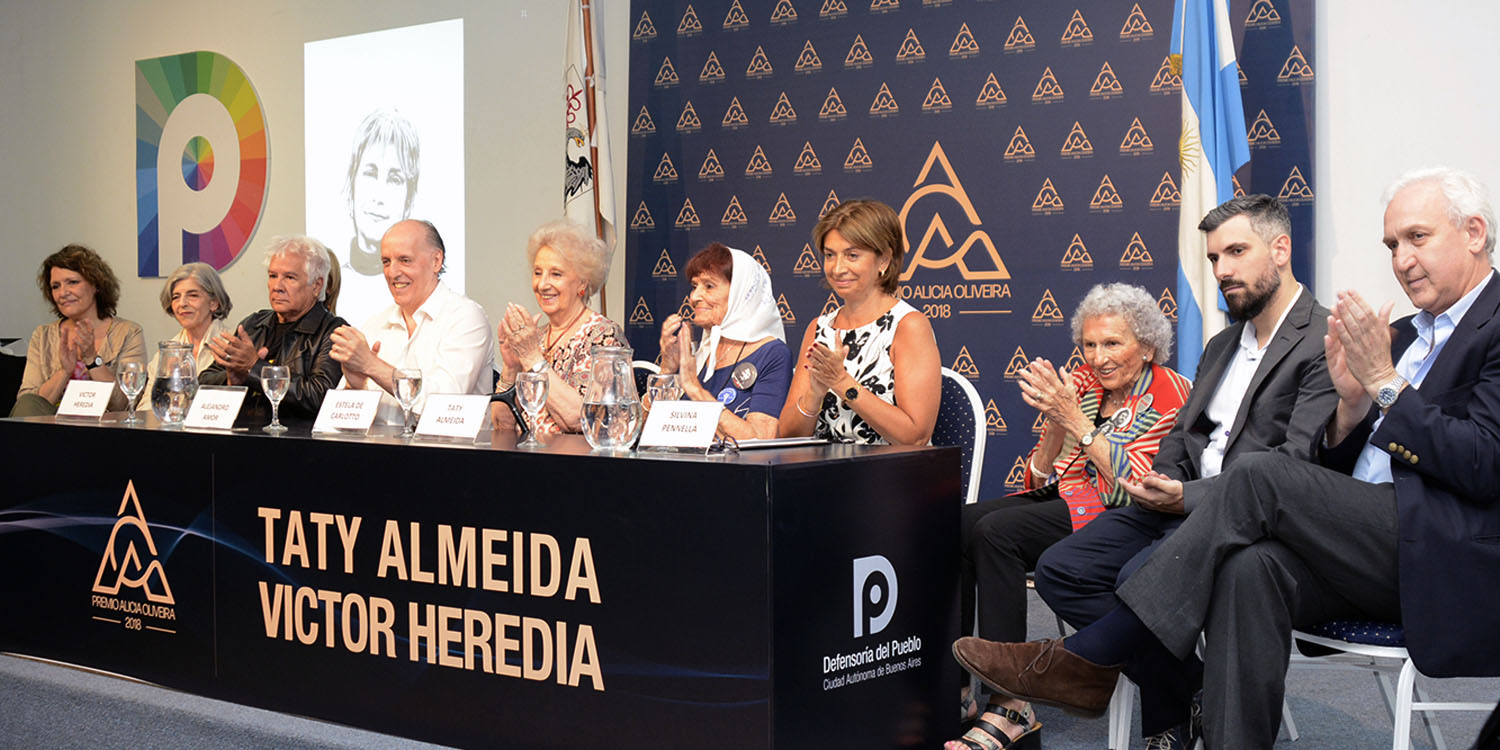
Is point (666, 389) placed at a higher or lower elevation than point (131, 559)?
higher

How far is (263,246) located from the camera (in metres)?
6.46

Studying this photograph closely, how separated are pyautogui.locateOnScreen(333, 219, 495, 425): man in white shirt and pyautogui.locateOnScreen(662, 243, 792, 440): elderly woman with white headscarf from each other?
599 millimetres

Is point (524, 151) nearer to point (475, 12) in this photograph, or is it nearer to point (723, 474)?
point (475, 12)

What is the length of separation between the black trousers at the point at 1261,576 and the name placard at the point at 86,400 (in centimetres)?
236

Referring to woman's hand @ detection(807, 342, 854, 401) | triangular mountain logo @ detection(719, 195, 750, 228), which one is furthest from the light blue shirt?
triangular mountain logo @ detection(719, 195, 750, 228)

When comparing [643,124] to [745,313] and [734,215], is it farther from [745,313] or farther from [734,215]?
[745,313]

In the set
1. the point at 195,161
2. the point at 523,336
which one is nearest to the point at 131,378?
the point at 523,336

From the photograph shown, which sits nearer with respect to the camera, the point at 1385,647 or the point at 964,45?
the point at 1385,647

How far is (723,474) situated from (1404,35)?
10.8 ft

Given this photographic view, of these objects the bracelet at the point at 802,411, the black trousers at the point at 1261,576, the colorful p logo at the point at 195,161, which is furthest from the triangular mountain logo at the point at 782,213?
the colorful p logo at the point at 195,161

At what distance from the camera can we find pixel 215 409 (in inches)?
103

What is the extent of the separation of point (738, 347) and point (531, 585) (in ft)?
3.68

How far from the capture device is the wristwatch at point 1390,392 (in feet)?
6.37

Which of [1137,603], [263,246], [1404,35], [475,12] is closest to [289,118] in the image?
[263,246]
